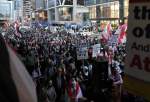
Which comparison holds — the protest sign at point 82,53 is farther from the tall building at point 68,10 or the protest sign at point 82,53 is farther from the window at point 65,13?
the window at point 65,13

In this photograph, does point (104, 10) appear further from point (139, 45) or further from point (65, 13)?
point (139, 45)

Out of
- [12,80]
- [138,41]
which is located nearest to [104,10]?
[138,41]

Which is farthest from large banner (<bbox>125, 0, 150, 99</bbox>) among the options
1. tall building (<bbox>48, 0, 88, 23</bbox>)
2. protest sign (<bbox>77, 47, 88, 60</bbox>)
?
tall building (<bbox>48, 0, 88, 23</bbox>)

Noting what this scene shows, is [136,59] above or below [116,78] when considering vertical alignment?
above

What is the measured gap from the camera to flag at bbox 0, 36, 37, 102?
4.38 feet

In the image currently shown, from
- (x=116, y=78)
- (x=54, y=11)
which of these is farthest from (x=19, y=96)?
(x=54, y=11)

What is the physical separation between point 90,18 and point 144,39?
322 feet

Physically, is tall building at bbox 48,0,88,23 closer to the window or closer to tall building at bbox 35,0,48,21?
the window

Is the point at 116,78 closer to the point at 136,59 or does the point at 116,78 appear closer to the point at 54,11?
the point at 136,59

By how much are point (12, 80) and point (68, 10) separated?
4979 inches

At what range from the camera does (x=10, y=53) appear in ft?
4.89

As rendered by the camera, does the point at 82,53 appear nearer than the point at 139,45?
No

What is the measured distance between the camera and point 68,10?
127250 mm

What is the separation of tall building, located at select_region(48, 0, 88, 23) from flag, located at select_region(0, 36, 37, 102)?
11140 cm
